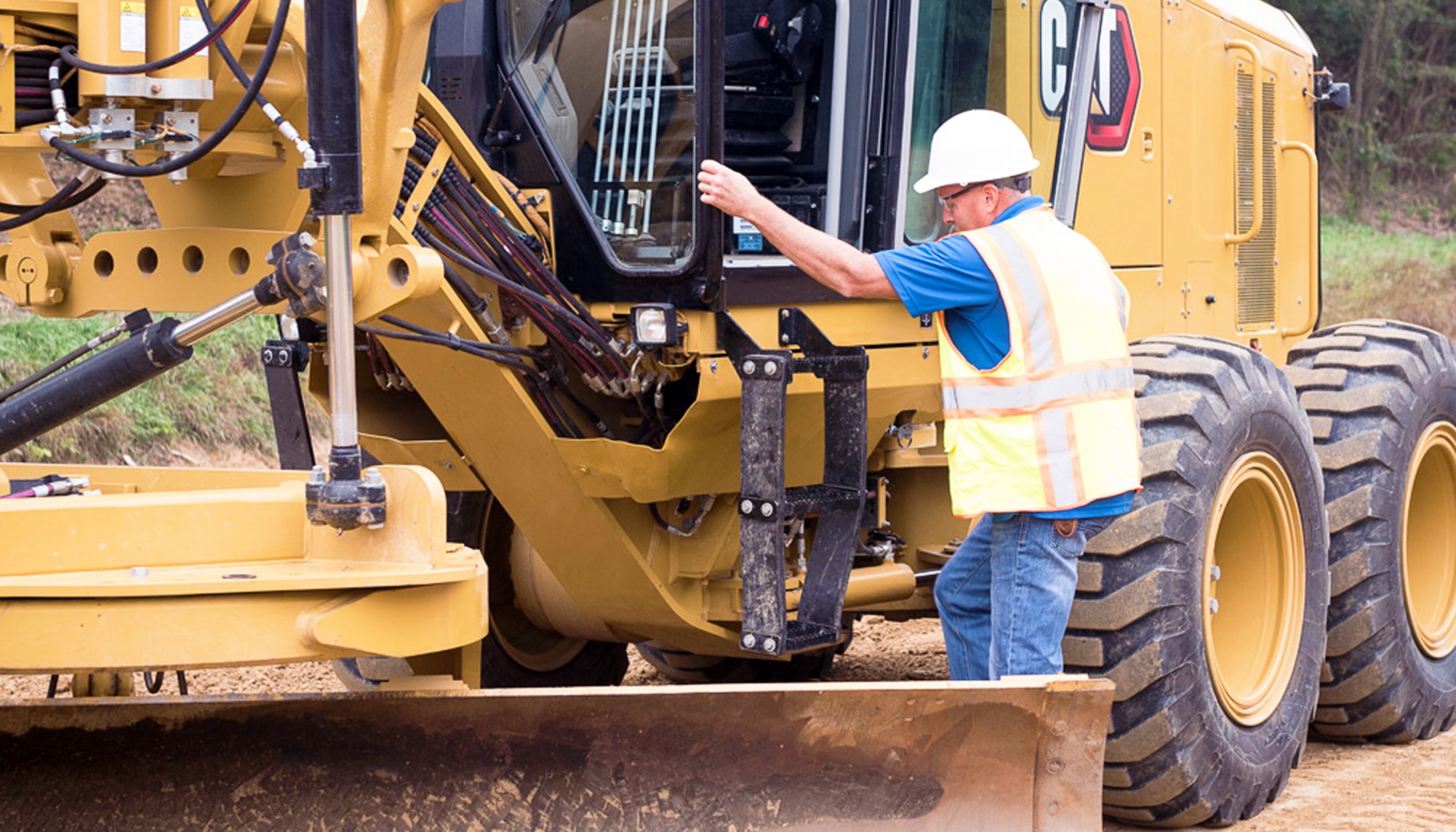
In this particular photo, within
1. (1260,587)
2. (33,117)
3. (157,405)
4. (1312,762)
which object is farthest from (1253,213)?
(157,405)

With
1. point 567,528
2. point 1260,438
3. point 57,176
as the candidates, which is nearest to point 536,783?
point 567,528

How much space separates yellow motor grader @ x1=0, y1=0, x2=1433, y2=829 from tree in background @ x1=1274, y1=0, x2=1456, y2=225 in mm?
18866

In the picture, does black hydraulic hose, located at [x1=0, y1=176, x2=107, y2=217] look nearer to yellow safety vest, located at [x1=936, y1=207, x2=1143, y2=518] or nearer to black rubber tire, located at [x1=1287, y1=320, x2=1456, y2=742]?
yellow safety vest, located at [x1=936, y1=207, x2=1143, y2=518]

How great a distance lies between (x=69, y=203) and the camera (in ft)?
11.6

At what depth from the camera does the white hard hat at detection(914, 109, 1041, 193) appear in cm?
400

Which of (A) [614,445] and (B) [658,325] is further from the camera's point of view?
(A) [614,445]

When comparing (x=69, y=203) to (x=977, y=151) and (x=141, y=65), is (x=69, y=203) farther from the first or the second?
(x=977, y=151)

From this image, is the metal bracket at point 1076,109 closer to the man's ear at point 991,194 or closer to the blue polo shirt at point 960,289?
the man's ear at point 991,194

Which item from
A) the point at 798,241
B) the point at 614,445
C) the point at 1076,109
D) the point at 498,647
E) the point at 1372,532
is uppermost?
the point at 1076,109

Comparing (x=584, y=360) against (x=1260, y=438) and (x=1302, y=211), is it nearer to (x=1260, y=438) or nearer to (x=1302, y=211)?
(x=1260, y=438)

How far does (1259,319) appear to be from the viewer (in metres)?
6.56

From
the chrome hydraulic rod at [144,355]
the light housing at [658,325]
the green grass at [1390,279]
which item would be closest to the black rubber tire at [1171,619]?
the light housing at [658,325]

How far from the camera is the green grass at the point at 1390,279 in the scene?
59.2 feet

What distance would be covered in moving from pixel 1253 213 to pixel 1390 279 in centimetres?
1373
